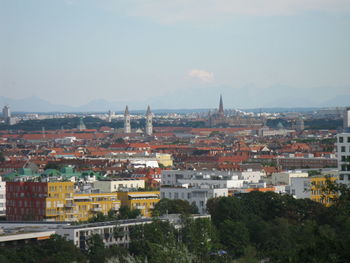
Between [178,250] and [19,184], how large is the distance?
2799cm

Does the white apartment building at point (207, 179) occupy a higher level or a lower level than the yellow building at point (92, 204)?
higher

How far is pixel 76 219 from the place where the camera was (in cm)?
5825

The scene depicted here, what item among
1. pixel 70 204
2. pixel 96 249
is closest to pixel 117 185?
pixel 70 204

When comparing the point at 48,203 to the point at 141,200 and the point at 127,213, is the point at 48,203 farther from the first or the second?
the point at 141,200

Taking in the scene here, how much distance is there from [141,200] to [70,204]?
4.66m

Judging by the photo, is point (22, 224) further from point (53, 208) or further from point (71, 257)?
point (71, 257)

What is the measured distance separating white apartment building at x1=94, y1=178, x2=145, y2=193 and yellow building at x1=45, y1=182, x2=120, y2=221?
570 centimetres

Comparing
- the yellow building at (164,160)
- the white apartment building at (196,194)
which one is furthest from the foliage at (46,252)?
the yellow building at (164,160)

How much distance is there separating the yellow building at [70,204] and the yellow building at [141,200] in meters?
0.80

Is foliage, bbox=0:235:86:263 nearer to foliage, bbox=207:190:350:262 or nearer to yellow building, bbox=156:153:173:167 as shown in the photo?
foliage, bbox=207:190:350:262

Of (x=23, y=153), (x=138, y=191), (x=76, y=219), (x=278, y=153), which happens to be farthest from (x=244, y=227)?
(x=23, y=153)

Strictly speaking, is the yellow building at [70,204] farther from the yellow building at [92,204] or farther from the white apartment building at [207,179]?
the white apartment building at [207,179]

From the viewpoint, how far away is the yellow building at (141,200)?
60.9 meters

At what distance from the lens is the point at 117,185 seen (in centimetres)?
7106
